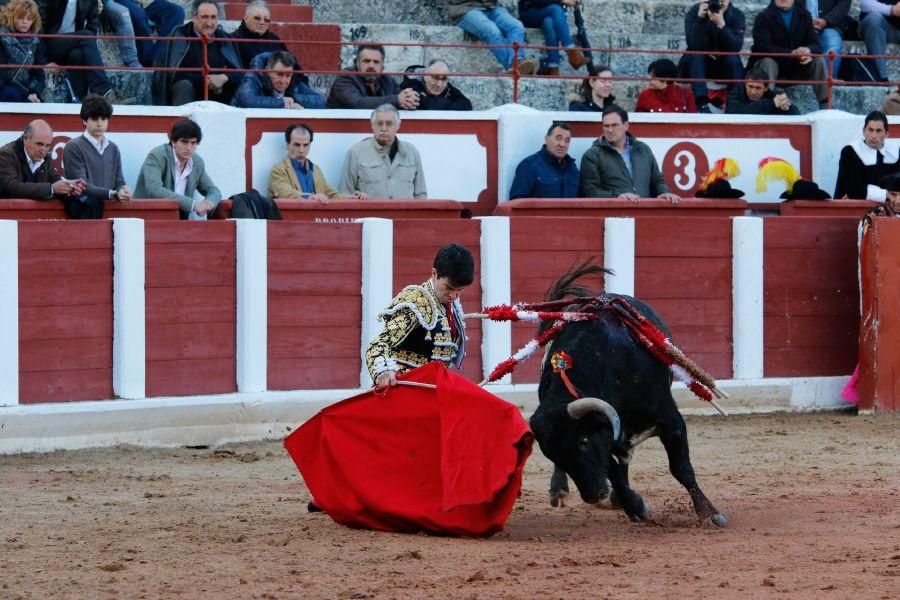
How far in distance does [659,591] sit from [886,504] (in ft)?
6.48

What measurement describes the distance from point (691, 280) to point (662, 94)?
75.5 inches

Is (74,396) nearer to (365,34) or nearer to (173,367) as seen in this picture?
(173,367)

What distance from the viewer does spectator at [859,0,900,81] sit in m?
11.8

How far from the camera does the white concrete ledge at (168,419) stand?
736 cm

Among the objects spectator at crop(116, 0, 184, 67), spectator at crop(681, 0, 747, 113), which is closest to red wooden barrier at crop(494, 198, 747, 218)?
spectator at crop(681, 0, 747, 113)

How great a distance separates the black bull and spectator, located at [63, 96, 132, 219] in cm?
323

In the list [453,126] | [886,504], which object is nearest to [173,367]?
[453,126]

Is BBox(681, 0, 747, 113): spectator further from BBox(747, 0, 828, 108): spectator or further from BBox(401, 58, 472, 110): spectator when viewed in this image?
BBox(401, 58, 472, 110): spectator

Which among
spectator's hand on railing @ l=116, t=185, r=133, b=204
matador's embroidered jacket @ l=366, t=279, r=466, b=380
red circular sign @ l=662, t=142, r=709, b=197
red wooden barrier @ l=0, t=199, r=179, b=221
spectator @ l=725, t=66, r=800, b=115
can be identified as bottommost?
matador's embroidered jacket @ l=366, t=279, r=466, b=380

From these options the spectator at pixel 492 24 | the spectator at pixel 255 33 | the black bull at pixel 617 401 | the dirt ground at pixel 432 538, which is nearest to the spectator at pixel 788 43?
the spectator at pixel 492 24

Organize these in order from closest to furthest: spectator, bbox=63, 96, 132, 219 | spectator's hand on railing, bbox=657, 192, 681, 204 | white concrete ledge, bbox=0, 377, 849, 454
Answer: white concrete ledge, bbox=0, 377, 849, 454 → spectator, bbox=63, 96, 132, 219 → spectator's hand on railing, bbox=657, 192, 681, 204

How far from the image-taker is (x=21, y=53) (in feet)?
28.9

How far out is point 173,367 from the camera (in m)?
7.80

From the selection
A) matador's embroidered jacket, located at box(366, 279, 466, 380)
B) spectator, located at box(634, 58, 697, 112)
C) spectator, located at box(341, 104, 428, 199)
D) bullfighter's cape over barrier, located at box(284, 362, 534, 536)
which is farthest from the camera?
spectator, located at box(634, 58, 697, 112)
